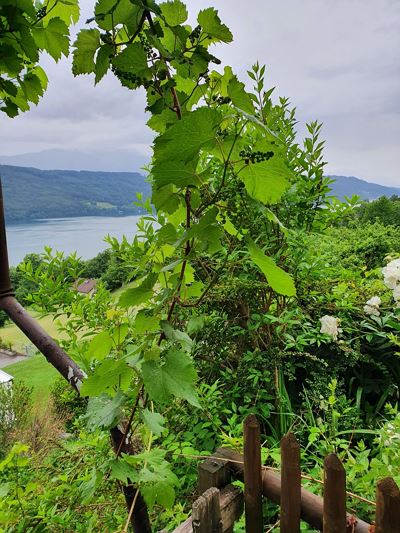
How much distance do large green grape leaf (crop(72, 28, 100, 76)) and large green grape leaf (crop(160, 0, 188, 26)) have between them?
9cm

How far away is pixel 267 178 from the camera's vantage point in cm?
39

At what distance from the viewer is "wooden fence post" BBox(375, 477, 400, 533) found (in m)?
0.63

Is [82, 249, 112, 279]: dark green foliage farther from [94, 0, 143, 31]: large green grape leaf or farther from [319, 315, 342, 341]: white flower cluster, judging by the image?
[94, 0, 143, 31]: large green grape leaf

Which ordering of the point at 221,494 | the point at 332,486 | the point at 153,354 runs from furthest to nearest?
the point at 221,494 → the point at 332,486 → the point at 153,354

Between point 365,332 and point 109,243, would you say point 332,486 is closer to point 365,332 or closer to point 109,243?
point 365,332

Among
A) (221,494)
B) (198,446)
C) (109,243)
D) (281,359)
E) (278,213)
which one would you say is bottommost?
(198,446)

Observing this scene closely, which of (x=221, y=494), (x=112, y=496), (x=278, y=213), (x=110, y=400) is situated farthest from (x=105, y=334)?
(x=278, y=213)

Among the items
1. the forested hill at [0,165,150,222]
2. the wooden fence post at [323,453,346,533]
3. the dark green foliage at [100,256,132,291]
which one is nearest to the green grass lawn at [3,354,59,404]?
the forested hill at [0,165,150,222]

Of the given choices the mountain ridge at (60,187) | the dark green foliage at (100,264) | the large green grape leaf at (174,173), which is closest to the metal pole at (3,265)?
the large green grape leaf at (174,173)

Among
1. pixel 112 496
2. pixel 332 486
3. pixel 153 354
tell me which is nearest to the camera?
pixel 153 354

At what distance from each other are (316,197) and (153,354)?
1445mm

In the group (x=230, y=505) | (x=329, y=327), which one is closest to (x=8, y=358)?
(x=329, y=327)

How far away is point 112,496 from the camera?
113 cm

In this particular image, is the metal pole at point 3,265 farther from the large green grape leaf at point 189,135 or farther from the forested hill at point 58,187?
the forested hill at point 58,187
